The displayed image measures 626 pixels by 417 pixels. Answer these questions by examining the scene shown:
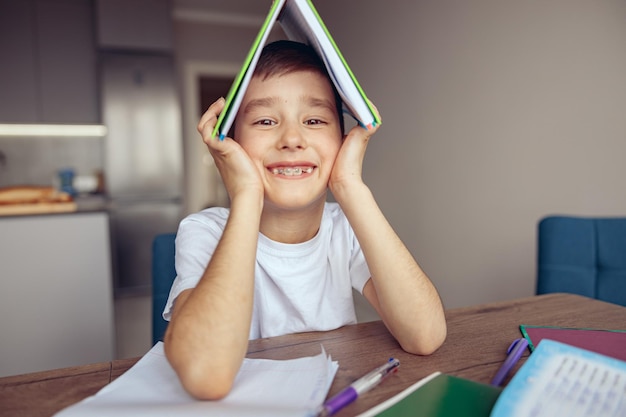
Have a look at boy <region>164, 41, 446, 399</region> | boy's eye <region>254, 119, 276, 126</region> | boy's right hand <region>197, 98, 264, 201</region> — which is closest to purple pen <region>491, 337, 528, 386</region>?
boy <region>164, 41, 446, 399</region>

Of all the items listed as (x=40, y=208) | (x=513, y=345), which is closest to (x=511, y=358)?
(x=513, y=345)

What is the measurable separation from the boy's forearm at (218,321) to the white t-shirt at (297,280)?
0.21 m

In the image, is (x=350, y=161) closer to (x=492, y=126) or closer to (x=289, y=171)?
(x=289, y=171)

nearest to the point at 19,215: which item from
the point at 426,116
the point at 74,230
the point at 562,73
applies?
the point at 74,230

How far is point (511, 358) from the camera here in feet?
1.97

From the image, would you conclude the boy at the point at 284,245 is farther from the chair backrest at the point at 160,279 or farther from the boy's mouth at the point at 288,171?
the chair backrest at the point at 160,279

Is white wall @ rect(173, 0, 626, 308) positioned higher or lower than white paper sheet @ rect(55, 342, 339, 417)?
higher

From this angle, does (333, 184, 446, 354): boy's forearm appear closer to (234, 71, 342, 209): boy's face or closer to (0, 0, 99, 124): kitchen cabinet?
(234, 71, 342, 209): boy's face

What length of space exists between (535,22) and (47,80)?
371 centimetres

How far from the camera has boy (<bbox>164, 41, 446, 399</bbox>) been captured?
57cm

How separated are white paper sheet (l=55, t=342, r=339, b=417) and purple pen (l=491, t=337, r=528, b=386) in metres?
0.20

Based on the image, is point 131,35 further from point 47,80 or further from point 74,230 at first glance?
point 74,230

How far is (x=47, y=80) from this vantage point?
12.5 ft

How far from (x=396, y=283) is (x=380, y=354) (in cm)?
12
